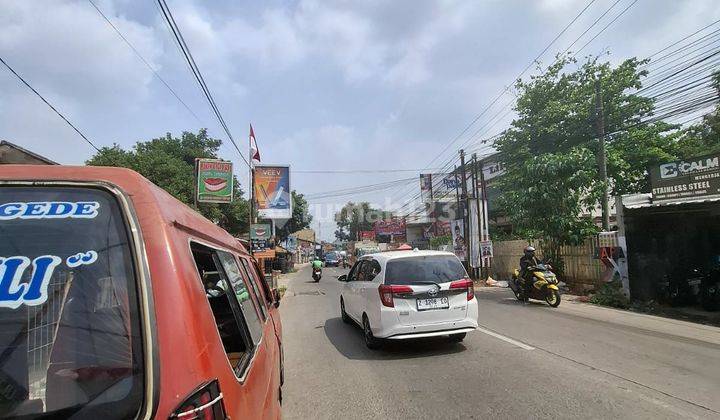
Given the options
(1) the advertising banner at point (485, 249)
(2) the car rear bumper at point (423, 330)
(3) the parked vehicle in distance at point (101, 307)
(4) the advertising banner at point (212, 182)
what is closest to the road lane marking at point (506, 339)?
(2) the car rear bumper at point (423, 330)

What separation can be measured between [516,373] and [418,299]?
1.87m

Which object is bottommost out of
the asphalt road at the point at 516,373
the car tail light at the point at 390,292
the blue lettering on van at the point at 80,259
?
the asphalt road at the point at 516,373

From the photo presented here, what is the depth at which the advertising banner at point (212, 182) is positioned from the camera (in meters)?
16.6

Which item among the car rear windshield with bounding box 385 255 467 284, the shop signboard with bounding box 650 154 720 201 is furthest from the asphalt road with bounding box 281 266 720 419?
the shop signboard with bounding box 650 154 720 201

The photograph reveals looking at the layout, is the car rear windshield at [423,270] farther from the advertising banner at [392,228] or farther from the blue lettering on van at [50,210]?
the advertising banner at [392,228]

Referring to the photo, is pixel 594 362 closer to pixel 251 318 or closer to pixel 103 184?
pixel 251 318

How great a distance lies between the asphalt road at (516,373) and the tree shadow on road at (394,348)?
17 millimetres

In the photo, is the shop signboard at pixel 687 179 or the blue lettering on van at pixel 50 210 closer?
the blue lettering on van at pixel 50 210

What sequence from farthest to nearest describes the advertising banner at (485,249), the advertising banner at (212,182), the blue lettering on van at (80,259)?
the advertising banner at (485,249) → the advertising banner at (212,182) → the blue lettering on van at (80,259)

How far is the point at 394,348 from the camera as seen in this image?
8.20 metres

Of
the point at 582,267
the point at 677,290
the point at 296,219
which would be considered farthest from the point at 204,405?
the point at 296,219

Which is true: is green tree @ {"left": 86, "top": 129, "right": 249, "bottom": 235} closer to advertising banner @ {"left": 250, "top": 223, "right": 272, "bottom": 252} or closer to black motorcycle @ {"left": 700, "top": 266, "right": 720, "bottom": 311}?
advertising banner @ {"left": 250, "top": 223, "right": 272, "bottom": 252}

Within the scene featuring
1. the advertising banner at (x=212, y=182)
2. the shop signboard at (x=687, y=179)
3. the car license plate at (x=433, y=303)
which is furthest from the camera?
the advertising banner at (x=212, y=182)

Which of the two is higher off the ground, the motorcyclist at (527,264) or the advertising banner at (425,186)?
the advertising banner at (425,186)
